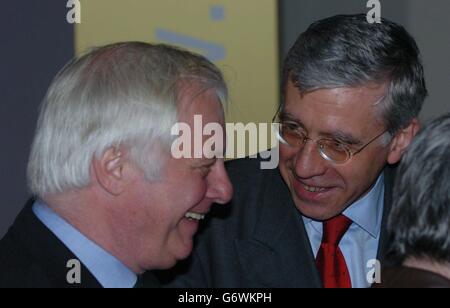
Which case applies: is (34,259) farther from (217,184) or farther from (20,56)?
(20,56)

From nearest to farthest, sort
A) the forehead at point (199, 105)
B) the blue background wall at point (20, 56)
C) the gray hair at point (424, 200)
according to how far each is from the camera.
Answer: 1. the gray hair at point (424, 200)
2. the forehead at point (199, 105)
3. the blue background wall at point (20, 56)

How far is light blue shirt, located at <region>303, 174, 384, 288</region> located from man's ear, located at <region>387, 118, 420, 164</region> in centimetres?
14

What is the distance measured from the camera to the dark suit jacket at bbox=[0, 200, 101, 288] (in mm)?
2018

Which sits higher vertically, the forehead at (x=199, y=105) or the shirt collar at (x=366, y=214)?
the forehead at (x=199, y=105)

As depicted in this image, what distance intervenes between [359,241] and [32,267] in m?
1.17

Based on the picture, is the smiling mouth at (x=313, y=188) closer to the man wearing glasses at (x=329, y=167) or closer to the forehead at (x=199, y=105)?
the man wearing glasses at (x=329, y=167)

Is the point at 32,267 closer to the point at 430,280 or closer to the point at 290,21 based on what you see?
the point at 430,280

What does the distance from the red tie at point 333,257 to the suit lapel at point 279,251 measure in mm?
41

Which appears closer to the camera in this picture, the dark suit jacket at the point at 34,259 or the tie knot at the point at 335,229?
the dark suit jacket at the point at 34,259

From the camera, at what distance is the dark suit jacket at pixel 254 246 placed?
9.14ft

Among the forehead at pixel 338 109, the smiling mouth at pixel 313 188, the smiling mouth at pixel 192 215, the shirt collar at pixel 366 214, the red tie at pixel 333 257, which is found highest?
the forehead at pixel 338 109

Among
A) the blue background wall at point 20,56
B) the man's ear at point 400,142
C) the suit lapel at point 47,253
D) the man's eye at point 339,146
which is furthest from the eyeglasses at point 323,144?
the blue background wall at point 20,56

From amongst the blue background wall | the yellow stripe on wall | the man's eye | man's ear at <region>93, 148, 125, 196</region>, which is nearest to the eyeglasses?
the man's eye

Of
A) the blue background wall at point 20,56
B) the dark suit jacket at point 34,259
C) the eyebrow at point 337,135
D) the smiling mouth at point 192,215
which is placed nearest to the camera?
the dark suit jacket at point 34,259
